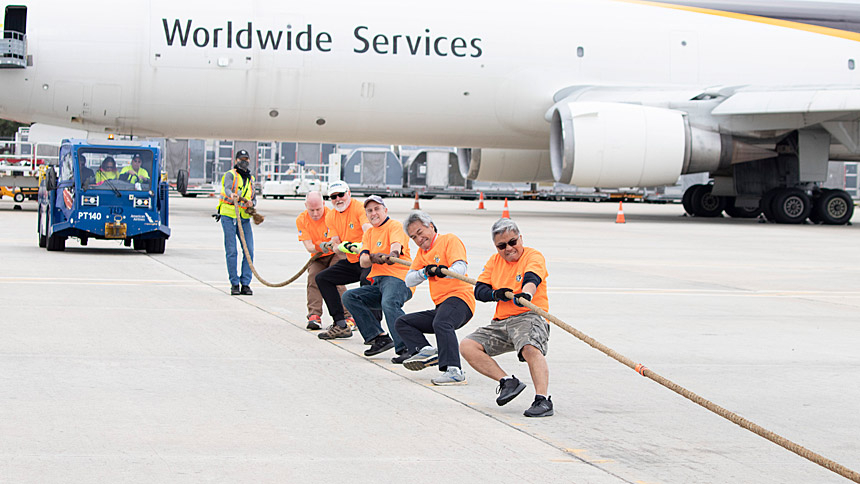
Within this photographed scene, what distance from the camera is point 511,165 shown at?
30.0 meters

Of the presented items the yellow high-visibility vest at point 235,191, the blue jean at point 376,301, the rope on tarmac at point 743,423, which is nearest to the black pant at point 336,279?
the blue jean at point 376,301

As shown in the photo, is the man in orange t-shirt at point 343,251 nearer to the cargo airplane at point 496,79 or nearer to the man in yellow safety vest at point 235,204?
the man in yellow safety vest at point 235,204

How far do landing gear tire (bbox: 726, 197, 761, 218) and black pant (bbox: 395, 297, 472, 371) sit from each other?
23.2m

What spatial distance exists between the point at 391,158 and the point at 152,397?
138 feet

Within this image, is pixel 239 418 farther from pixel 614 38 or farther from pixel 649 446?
pixel 614 38

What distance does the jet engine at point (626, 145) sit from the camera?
2378 cm

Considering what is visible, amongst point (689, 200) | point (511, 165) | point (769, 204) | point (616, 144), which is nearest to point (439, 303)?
point (616, 144)

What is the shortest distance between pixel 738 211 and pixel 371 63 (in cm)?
1147

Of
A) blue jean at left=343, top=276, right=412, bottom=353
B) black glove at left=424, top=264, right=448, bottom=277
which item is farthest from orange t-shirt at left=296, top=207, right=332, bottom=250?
black glove at left=424, top=264, right=448, bottom=277

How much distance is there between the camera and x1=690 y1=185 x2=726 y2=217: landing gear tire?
2936 cm

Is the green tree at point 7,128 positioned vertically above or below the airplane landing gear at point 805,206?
above

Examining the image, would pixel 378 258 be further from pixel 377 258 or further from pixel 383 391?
pixel 383 391

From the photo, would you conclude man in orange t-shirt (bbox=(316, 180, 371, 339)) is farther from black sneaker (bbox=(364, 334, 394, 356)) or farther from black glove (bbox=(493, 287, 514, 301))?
black glove (bbox=(493, 287, 514, 301))

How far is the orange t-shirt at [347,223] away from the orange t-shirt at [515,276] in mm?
2399
